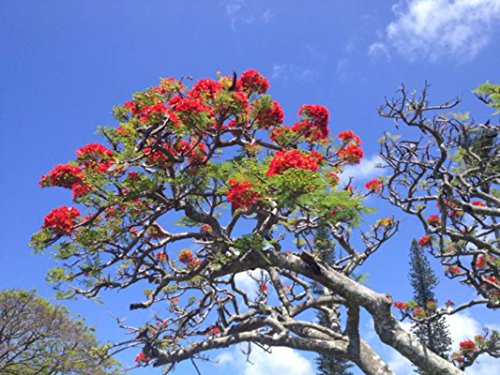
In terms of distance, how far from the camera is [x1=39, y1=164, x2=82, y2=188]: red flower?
26.8ft

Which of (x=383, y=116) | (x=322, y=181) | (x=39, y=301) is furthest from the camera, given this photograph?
(x=39, y=301)

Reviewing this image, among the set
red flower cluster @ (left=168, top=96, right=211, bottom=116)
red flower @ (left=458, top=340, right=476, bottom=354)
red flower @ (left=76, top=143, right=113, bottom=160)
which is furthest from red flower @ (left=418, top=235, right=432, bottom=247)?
red flower @ (left=76, top=143, right=113, bottom=160)

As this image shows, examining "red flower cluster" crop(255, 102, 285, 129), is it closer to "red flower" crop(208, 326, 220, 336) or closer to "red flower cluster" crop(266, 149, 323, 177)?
"red flower cluster" crop(266, 149, 323, 177)

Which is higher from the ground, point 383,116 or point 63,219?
point 383,116

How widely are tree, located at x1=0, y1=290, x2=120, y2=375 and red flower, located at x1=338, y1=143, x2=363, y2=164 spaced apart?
14236mm

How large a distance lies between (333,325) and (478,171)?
4299mm

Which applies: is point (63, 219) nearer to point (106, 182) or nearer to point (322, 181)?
point (106, 182)

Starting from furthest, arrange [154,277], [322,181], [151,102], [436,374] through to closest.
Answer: [154,277] < [151,102] < [436,374] < [322,181]

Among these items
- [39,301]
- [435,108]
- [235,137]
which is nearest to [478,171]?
[435,108]

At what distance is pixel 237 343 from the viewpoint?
9516 mm

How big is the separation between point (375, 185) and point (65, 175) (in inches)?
263

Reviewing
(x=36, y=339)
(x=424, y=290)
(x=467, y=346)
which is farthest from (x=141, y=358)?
(x=424, y=290)

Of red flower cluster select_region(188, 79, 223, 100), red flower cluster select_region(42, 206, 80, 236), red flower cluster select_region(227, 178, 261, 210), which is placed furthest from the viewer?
red flower cluster select_region(188, 79, 223, 100)

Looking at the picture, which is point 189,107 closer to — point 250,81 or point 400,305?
point 250,81
